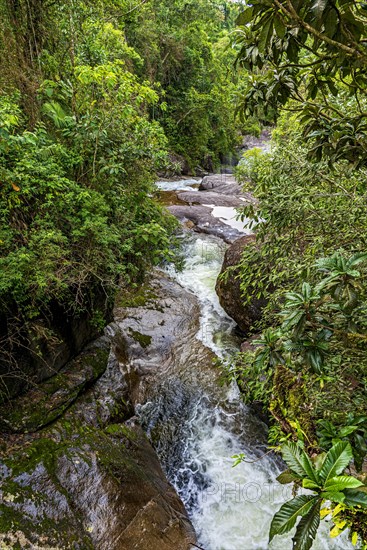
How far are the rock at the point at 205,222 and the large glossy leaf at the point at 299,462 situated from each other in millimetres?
8769

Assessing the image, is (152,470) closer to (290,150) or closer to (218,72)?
(290,150)

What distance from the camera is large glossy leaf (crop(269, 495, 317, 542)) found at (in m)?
1.12

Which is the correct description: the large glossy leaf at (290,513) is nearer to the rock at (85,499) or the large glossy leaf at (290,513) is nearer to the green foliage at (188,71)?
the rock at (85,499)

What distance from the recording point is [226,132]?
2316cm

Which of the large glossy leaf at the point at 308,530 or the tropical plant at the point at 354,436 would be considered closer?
the large glossy leaf at the point at 308,530

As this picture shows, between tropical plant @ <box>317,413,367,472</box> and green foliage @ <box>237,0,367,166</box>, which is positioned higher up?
green foliage @ <box>237,0,367,166</box>

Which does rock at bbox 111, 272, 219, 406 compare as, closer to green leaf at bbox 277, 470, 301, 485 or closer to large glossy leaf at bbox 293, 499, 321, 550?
green leaf at bbox 277, 470, 301, 485

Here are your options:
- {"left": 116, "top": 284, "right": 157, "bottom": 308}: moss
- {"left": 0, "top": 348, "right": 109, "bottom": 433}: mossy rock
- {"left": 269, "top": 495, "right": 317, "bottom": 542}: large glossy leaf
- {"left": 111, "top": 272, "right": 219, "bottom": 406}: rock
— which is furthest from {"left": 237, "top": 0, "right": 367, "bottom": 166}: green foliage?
{"left": 116, "top": 284, "right": 157, "bottom": 308}: moss

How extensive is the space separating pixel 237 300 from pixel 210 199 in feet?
24.6

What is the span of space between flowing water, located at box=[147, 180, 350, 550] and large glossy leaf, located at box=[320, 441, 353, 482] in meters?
2.77

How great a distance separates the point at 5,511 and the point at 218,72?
2297 cm

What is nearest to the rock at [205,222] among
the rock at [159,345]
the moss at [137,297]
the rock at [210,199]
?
the rock at [210,199]

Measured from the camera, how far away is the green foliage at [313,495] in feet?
3.60

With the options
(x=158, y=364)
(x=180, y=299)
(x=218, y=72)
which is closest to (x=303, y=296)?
(x=158, y=364)
